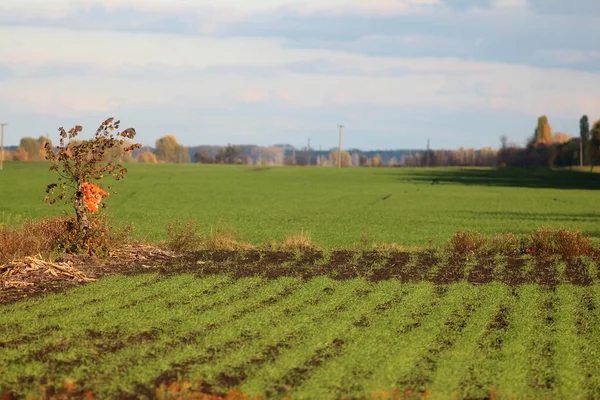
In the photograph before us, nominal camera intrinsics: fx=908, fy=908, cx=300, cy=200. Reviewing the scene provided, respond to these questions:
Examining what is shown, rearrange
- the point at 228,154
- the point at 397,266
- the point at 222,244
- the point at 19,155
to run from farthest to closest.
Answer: the point at 228,154, the point at 19,155, the point at 222,244, the point at 397,266

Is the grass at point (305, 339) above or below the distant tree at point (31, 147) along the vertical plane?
below

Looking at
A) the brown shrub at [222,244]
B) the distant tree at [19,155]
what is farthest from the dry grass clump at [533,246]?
the distant tree at [19,155]

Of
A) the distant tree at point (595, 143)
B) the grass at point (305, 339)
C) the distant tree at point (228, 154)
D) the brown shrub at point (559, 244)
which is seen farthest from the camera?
the distant tree at point (228, 154)

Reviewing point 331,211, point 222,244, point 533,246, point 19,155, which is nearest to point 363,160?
point 19,155

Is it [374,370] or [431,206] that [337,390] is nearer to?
[374,370]

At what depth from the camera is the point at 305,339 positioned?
10.2 m

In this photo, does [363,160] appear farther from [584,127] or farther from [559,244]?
[559,244]

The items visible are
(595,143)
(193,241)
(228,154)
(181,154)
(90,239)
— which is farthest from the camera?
(181,154)

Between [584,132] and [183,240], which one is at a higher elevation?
[584,132]

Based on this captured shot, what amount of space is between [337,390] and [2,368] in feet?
10.6

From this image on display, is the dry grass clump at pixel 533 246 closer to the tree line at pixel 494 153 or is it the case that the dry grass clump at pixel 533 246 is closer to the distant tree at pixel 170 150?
the tree line at pixel 494 153

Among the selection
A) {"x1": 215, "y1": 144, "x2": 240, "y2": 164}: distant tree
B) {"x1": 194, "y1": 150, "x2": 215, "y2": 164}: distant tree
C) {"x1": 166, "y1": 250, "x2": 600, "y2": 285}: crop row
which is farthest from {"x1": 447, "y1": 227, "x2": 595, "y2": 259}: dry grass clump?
{"x1": 215, "y1": 144, "x2": 240, "y2": 164}: distant tree

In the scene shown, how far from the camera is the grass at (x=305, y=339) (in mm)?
8469

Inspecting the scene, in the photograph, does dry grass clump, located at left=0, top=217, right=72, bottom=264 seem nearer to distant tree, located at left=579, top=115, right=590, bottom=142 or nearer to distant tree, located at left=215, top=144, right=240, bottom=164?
distant tree, located at left=579, top=115, right=590, bottom=142
